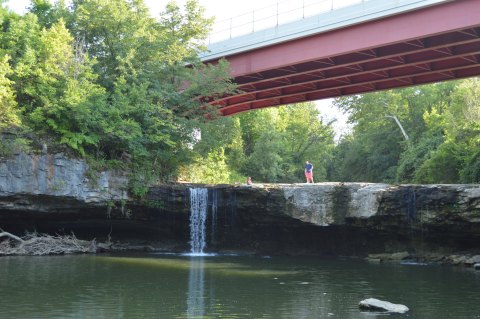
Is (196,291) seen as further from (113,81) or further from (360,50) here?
(113,81)

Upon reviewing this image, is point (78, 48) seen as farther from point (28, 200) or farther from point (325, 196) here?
point (325, 196)

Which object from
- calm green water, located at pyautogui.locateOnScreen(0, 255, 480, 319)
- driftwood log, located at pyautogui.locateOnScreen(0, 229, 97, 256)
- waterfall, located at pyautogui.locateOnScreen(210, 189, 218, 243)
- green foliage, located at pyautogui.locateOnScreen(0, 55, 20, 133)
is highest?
green foliage, located at pyautogui.locateOnScreen(0, 55, 20, 133)

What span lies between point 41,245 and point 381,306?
16.9 m

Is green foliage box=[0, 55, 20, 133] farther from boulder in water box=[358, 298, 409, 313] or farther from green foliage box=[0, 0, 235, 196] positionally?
boulder in water box=[358, 298, 409, 313]

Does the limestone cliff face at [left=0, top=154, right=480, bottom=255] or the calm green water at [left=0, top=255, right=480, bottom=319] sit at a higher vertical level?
the limestone cliff face at [left=0, top=154, right=480, bottom=255]

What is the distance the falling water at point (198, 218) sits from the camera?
2748 centimetres

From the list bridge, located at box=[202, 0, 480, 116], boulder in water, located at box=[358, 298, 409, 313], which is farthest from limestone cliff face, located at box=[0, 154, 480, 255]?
boulder in water, located at box=[358, 298, 409, 313]

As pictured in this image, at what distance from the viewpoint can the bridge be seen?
23562 millimetres

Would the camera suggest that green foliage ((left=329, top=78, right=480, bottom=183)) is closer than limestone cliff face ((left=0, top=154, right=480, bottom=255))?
No

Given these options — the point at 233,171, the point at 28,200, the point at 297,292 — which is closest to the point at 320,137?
the point at 233,171

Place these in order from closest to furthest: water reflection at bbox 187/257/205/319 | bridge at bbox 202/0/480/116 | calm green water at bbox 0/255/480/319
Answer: water reflection at bbox 187/257/205/319, calm green water at bbox 0/255/480/319, bridge at bbox 202/0/480/116

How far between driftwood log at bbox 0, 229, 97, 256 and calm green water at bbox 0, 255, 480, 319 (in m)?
1.79

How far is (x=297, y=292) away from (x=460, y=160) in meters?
20.1

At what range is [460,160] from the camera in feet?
105
